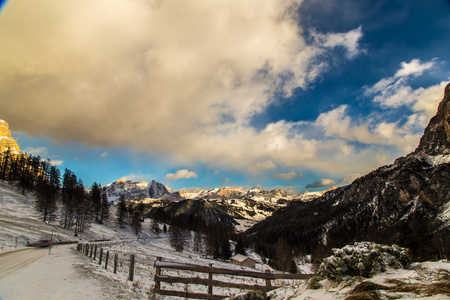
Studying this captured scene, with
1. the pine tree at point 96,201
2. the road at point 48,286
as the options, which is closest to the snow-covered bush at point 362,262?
the road at point 48,286

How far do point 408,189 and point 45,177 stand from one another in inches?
10017

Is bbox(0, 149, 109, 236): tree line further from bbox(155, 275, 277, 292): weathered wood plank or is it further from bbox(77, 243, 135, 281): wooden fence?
bbox(155, 275, 277, 292): weathered wood plank

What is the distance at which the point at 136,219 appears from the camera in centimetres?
9888

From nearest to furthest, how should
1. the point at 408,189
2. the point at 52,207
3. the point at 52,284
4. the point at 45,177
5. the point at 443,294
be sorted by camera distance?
1. the point at 443,294
2. the point at 52,284
3. the point at 52,207
4. the point at 45,177
5. the point at 408,189

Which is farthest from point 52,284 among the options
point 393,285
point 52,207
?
point 52,207

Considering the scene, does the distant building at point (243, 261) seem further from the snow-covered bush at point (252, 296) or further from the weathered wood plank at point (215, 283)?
the snow-covered bush at point (252, 296)

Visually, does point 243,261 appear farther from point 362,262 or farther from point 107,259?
point 362,262

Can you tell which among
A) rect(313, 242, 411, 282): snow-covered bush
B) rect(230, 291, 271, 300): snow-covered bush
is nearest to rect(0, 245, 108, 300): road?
rect(230, 291, 271, 300): snow-covered bush

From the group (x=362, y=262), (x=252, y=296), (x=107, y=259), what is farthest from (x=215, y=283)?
(x=107, y=259)

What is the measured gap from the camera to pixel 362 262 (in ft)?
18.4

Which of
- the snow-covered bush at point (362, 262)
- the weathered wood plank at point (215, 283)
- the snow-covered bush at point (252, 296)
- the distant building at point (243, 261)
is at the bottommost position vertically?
the distant building at point (243, 261)

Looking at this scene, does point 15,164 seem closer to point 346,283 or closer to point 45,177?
point 45,177

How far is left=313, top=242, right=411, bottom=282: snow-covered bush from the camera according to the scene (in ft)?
18.2

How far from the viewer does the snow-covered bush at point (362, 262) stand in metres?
5.56
